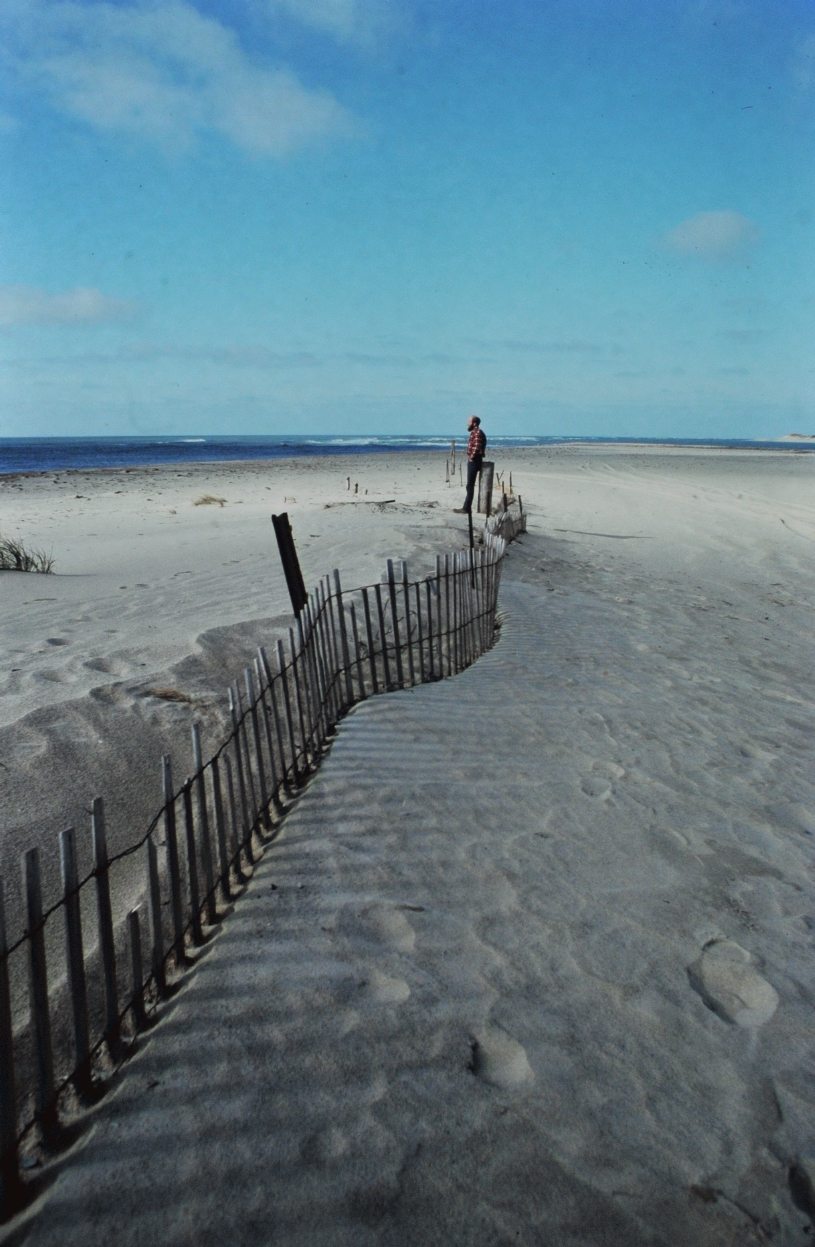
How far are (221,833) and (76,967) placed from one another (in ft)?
2.58

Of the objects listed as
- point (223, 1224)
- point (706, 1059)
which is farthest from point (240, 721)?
point (706, 1059)

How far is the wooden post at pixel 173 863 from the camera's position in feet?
7.06

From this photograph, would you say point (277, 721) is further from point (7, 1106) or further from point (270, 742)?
point (7, 1106)

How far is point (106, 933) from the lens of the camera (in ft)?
6.26

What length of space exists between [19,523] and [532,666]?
1055 cm

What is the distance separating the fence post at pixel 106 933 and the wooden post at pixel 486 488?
33.2 ft

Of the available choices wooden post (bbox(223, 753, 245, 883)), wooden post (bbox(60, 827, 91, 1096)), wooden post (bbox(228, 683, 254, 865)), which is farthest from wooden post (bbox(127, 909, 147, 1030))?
wooden post (bbox(228, 683, 254, 865))

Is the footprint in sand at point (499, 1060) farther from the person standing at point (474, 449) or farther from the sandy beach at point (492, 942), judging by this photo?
the person standing at point (474, 449)

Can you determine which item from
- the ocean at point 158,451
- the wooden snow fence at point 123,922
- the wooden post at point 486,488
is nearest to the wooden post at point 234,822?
the wooden snow fence at point 123,922

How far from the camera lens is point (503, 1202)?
5.39ft

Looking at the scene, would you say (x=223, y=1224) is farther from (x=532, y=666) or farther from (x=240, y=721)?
(x=532, y=666)

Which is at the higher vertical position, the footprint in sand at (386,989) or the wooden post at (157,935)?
the wooden post at (157,935)

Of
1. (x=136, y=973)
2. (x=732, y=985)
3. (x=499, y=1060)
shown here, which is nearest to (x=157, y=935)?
(x=136, y=973)

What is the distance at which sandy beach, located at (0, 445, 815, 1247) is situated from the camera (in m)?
1.68
